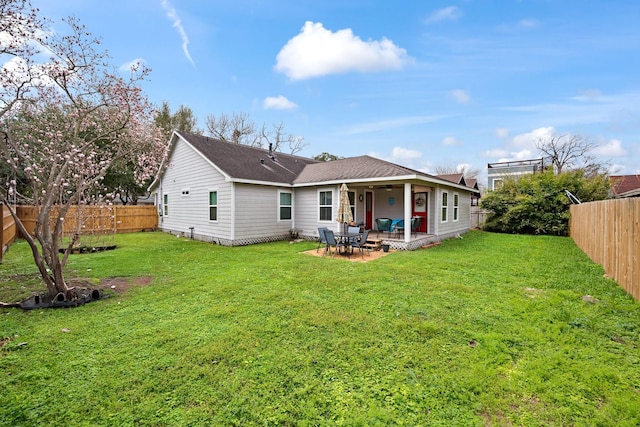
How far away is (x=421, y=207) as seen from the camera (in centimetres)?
1344

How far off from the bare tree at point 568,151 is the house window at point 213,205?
29476mm

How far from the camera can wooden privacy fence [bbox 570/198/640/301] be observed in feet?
16.0

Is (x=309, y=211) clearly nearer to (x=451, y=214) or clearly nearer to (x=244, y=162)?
(x=244, y=162)

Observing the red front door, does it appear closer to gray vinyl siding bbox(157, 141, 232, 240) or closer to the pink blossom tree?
gray vinyl siding bbox(157, 141, 232, 240)

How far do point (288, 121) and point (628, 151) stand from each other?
29679 mm

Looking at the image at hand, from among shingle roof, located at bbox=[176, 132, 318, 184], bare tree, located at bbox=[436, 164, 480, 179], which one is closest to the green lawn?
shingle roof, located at bbox=[176, 132, 318, 184]

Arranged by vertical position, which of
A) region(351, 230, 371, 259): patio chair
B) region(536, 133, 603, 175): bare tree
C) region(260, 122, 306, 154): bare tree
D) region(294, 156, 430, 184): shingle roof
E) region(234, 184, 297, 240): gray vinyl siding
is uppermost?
region(260, 122, 306, 154): bare tree

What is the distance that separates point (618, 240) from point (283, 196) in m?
10.7

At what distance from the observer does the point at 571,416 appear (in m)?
2.35

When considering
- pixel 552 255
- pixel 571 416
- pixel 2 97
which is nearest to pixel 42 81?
pixel 2 97

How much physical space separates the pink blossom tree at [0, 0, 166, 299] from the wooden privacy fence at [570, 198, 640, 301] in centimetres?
920

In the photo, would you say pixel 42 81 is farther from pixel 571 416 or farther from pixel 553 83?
pixel 553 83

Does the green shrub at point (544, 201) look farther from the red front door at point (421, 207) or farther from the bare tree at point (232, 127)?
the bare tree at point (232, 127)

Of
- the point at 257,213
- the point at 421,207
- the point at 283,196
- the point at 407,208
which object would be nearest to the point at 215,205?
the point at 257,213
